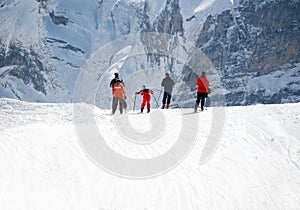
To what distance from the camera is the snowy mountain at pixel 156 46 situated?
11894 centimetres

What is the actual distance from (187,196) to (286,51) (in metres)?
117

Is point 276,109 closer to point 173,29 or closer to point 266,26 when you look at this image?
point 266,26

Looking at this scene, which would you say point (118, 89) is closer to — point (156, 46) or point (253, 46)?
point (253, 46)

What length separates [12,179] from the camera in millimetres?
8805

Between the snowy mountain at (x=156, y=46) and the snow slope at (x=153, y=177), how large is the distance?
95.9 metres

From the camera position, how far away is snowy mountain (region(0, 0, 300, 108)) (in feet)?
390

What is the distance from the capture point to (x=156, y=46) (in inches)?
5817

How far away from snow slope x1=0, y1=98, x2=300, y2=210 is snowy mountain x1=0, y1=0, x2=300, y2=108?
9588 cm

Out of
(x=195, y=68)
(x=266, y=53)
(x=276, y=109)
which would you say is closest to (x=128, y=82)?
(x=195, y=68)

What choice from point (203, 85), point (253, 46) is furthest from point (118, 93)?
point (253, 46)

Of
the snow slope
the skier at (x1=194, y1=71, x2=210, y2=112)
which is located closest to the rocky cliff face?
the skier at (x1=194, y1=71, x2=210, y2=112)

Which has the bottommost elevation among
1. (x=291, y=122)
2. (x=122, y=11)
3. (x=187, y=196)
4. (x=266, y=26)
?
(x=187, y=196)

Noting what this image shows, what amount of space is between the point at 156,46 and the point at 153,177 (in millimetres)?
139289

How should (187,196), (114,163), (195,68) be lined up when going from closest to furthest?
(187,196) → (114,163) → (195,68)
